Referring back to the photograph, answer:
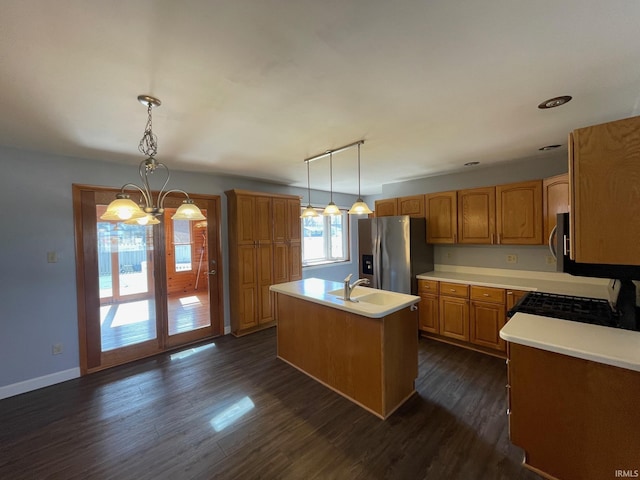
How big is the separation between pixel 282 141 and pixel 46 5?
5.81 ft

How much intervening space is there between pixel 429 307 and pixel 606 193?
108 inches

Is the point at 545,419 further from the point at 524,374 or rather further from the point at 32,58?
the point at 32,58

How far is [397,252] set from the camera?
393 cm

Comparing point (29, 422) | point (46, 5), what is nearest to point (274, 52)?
point (46, 5)

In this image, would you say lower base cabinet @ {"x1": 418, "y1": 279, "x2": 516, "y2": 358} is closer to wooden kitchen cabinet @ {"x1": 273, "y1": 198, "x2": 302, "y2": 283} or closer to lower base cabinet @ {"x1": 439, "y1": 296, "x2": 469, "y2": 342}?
lower base cabinet @ {"x1": 439, "y1": 296, "x2": 469, "y2": 342}

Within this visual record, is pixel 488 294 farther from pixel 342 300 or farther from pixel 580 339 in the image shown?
pixel 342 300

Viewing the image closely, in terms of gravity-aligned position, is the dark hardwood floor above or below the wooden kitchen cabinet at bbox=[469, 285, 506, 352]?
below

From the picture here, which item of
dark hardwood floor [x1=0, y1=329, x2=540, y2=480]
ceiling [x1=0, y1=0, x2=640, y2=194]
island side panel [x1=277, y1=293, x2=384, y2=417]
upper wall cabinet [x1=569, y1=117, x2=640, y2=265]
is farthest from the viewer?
island side panel [x1=277, y1=293, x2=384, y2=417]

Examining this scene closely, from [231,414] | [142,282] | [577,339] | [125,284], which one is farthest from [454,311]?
[125,284]

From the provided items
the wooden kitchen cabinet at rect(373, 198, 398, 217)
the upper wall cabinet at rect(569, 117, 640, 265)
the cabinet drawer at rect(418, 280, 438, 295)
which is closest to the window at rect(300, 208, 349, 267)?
the wooden kitchen cabinet at rect(373, 198, 398, 217)

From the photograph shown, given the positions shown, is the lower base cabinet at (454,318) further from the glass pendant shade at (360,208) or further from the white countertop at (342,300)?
the glass pendant shade at (360,208)

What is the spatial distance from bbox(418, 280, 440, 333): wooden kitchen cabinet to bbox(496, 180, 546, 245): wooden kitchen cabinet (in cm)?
108

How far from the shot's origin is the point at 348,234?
6.52 metres

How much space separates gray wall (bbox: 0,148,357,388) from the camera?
264 centimetres
